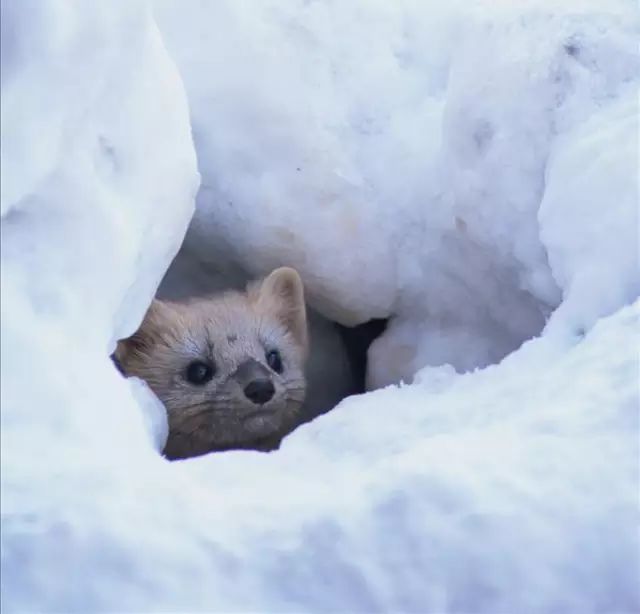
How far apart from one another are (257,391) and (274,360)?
190 mm

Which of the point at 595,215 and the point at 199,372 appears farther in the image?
the point at 199,372

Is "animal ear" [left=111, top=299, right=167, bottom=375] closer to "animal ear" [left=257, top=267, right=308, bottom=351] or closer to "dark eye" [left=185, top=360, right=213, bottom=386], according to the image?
"dark eye" [left=185, top=360, right=213, bottom=386]

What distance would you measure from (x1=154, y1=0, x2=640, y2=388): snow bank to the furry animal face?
0.11 meters

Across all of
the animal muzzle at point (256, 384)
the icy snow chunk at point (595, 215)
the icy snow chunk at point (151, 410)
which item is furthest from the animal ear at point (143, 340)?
the icy snow chunk at point (595, 215)

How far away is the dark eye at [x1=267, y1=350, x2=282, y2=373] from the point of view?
2293 millimetres

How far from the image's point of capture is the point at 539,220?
1.72 m

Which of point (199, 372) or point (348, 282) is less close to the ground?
point (348, 282)

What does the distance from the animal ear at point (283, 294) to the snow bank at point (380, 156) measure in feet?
0.18

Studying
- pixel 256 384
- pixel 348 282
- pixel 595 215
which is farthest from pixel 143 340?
pixel 595 215

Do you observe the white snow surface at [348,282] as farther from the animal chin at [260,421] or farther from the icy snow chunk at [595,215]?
the animal chin at [260,421]

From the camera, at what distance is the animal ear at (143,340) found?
2207mm

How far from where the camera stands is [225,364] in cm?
220

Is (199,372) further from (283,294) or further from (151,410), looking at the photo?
(151,410)

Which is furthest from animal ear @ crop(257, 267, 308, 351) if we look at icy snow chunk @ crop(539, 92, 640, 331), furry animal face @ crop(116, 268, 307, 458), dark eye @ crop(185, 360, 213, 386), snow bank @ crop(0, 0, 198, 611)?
snow bank @ crop(0, 0, 198, 611)
